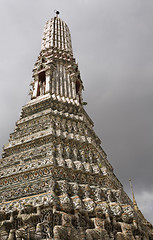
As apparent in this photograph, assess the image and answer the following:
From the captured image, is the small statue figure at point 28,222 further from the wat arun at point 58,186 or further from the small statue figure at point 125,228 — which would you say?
the small statue figure at point 125,228

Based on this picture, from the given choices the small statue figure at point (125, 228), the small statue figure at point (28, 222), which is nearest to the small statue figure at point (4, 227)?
the small statue figure at point (28, 222)

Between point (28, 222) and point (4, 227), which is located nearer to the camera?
point (28, 222)

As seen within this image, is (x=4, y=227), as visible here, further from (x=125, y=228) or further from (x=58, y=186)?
(x=125, y=228)

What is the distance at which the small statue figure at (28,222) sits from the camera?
221 inches

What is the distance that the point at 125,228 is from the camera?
6.38 m

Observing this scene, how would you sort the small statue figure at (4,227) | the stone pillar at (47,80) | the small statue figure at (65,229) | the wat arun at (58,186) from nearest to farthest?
the small statue figure at (65,229)
the small statue figure at (4,227)
the wat arun at (58,186)
the stone pillar at (47,80)

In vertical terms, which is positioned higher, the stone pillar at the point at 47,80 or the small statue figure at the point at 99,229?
the stone pillar at the point at 47,80

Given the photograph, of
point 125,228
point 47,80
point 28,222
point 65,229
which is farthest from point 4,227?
point 47,80

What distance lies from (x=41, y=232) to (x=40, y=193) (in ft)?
5.01

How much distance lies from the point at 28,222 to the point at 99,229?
6.39ft

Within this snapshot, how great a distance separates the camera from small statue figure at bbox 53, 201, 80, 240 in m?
5.54

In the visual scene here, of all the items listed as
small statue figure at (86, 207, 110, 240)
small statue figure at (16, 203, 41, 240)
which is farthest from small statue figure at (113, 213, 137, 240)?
small statue figure at (16, 203, 41, 240)

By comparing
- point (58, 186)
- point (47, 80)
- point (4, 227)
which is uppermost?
point (47, 80)

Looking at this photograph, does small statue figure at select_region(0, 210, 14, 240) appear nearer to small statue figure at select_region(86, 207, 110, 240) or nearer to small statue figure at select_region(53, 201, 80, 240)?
small statue figure at select_region(53, 201, 80, 240)
